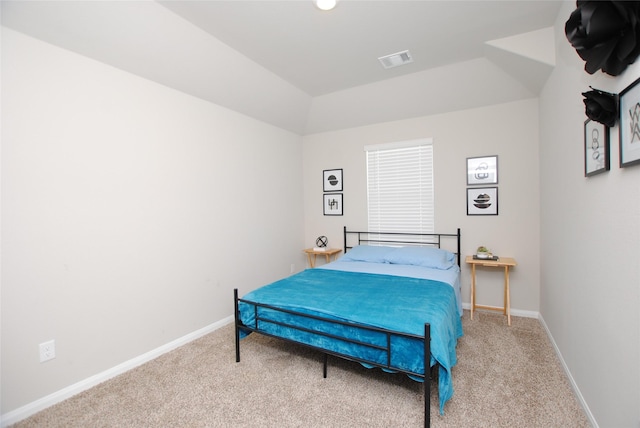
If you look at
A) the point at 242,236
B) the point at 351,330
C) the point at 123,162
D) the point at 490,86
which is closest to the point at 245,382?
the point at 351,330

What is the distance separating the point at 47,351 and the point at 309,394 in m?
1.87

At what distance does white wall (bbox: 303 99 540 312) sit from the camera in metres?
3.38

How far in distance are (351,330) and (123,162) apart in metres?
2.32

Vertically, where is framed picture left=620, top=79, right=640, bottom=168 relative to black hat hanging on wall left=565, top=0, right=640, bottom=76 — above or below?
below

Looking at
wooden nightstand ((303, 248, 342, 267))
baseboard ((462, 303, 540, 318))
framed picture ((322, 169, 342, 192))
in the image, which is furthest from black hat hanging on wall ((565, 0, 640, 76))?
wooden nightstand ((303, 248, 342, 267))

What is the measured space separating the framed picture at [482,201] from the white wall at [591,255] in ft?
2.13

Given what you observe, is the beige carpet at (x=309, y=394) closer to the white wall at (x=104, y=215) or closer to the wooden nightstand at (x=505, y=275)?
the white wall at (x=104, y=215)

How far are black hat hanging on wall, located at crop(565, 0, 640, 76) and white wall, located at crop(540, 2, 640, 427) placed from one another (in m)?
0.09

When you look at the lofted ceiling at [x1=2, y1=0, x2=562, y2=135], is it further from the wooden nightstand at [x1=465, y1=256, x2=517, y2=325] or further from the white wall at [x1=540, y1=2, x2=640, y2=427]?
the wooden nightstand at [x1=465, y1=256, x2=517, y2=325]

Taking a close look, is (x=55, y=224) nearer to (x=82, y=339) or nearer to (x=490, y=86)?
(x=82, y=339)

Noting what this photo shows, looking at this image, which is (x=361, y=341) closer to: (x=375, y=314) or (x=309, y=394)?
(x=375, y=314)

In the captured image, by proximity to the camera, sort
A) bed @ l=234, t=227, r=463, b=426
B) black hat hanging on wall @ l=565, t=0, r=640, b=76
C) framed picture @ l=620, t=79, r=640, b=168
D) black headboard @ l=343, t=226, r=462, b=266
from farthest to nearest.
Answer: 1. black headboard @ l=343, t=226, r=462, b=266
2. bed @ l=234, t=227, r=463, b=426
3. framed picture @ l=620, t=79, r=640, b=168
4. black hat hanging on wall @ l=565, t=0, r=640, b=76

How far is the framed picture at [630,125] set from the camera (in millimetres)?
1240

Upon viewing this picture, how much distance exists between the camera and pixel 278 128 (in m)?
4.34
